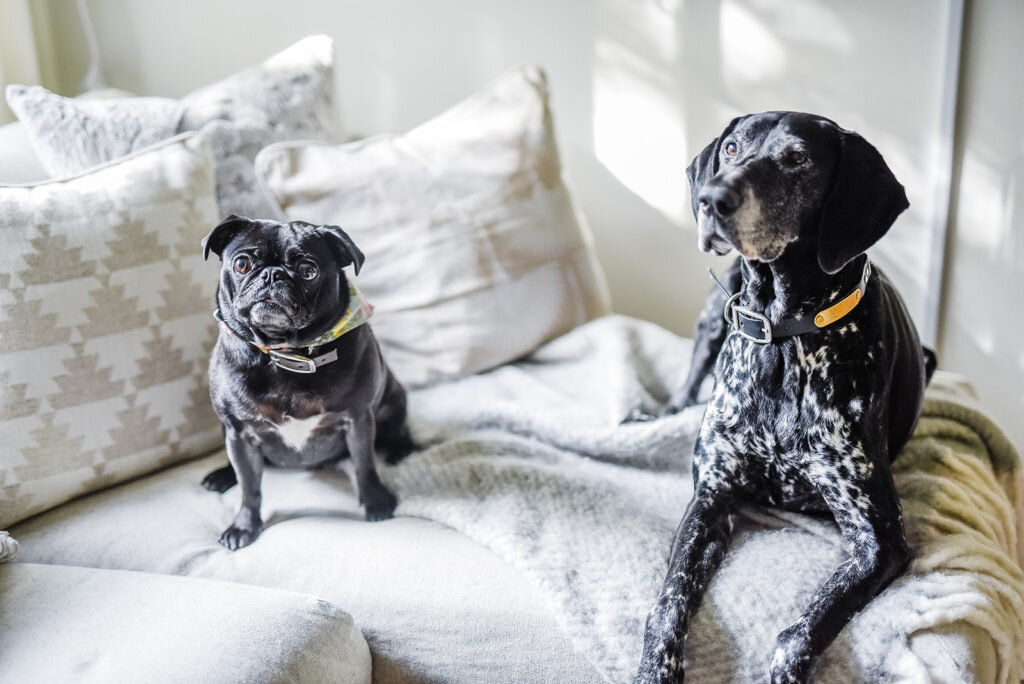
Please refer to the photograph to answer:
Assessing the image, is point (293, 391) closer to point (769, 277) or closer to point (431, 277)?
point (431, 277)

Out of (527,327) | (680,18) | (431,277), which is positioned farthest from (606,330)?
(680,18)

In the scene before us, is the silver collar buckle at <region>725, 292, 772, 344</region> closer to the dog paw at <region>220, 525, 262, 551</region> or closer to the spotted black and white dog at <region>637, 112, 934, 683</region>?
the spotted black and white dog at <region>637, 112, 934, 683</region>

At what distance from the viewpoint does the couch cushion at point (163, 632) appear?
46.2 inches

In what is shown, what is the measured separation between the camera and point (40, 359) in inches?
63.7

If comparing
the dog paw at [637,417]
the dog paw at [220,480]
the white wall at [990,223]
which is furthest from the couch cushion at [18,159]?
the white wall at [990,223]

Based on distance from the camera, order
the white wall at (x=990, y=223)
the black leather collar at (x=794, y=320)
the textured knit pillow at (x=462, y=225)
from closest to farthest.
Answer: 1. the black leather collar at (x=794, y=320)
2. the textured knit pillow at (x=462, y=225)
3. the white wall at (x=990, y=223)

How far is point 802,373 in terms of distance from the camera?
57.3 inches

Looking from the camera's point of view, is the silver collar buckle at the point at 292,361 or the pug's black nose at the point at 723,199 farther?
the silver collar buckle at the point at 292,361

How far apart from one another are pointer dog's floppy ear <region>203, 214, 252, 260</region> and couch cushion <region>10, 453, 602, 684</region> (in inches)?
23.3

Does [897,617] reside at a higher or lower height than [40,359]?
lower

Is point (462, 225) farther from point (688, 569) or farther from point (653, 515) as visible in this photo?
point (688, 569)

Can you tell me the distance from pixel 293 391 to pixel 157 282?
0.49 m

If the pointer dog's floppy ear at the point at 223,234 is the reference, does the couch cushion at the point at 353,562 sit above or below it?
below

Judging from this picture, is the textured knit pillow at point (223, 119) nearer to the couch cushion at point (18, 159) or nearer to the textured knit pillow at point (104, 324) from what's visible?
the couch cushion at point (18, 159)
